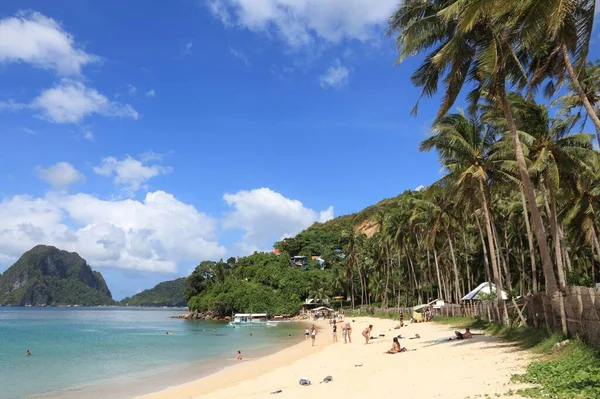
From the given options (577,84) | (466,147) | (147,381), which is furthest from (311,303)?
(577,84)

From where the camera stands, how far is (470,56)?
51.2 feet

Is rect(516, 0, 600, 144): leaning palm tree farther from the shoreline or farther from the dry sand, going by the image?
the shoreline

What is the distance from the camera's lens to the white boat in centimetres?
6862

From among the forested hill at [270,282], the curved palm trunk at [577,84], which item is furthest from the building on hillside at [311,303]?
the curved palm trunk at [577,84]

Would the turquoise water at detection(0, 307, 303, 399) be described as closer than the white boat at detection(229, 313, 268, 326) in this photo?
Yes

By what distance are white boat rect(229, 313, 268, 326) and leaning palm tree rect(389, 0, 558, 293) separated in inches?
2276

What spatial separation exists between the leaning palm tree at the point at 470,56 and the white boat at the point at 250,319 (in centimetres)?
5781

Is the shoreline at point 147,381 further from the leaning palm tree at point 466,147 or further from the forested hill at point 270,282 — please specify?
the forested hill at point 270,282

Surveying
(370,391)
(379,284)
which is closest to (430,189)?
(370,391)

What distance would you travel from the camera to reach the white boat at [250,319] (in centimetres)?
6862

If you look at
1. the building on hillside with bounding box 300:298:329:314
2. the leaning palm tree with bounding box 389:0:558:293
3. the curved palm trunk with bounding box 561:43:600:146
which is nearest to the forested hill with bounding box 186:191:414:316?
the building on hillside with bounding box 300:298:329:314

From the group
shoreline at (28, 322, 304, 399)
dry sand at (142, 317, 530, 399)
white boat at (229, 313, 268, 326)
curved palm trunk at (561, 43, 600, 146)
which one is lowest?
shoreline at (28, 322, 304, 399)

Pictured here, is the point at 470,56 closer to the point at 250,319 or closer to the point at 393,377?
the point at 393,377

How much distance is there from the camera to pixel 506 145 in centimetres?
2036
